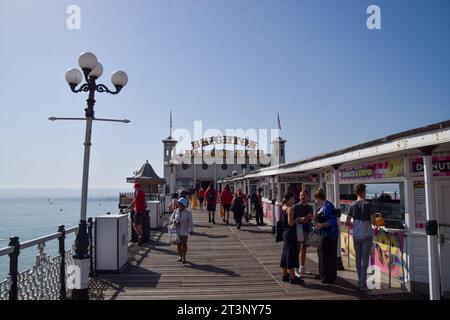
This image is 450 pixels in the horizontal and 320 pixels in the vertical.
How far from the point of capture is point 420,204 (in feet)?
19.4

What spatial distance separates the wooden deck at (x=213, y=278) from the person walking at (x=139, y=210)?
48 cm

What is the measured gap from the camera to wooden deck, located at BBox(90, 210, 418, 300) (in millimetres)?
5727

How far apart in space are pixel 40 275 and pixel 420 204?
607cm

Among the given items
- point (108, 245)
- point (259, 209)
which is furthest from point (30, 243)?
point (259, 209)

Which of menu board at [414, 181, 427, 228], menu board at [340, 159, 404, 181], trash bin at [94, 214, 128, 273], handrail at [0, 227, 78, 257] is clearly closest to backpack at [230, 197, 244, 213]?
menu board at [340, 159, 404, 181]

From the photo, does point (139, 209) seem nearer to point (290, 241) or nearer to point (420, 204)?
point (290, 241)

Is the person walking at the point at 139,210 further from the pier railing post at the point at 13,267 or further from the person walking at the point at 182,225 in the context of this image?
the pier railing post at the point at 13,267

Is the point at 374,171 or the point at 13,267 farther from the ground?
the point at 374,171

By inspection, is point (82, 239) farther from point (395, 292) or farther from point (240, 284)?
point (395, 292)

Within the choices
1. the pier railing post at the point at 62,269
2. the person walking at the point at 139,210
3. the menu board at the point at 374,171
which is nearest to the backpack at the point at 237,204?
the person walking at the point at 139,210

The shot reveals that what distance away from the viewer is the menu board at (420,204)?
5.86 m

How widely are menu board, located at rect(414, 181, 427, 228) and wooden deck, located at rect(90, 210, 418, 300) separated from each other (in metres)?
1.23

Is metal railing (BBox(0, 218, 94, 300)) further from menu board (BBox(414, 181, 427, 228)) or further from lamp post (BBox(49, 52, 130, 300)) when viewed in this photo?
menu board (BBox(414, 181, 427, 228))
